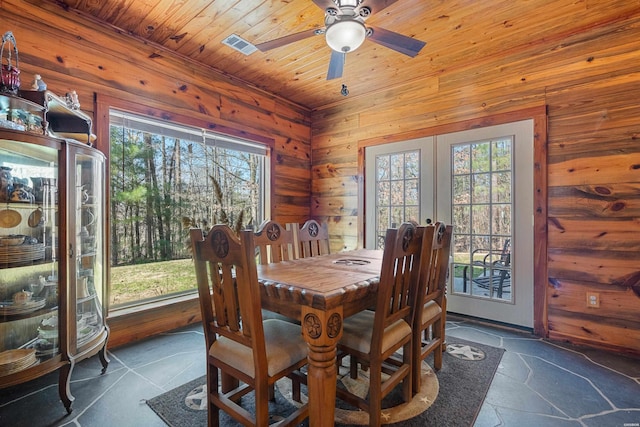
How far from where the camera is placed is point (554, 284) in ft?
A: 8.77

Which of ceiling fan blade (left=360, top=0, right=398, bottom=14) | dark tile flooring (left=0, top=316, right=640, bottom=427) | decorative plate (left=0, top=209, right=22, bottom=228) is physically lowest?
dark tile flooring (left=0, top=316, right=640, bottom=427)

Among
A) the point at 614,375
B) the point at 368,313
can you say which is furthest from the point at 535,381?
the point at 368,313

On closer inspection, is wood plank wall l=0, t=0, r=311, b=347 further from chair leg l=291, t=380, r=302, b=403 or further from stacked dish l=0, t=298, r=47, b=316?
chair leg l=291, t=380, r=302, b=403

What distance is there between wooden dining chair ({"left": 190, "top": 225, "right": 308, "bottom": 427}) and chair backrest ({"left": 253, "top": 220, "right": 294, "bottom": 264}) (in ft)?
2.71

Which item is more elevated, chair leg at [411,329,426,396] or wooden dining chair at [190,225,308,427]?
wooden dining chair at [190,225,308,427]

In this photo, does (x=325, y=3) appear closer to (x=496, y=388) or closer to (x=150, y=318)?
(x=496, y=388)

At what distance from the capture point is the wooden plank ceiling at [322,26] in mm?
2264

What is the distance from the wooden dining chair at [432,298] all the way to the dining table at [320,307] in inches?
12.2

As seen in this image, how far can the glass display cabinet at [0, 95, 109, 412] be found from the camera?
1.68 m

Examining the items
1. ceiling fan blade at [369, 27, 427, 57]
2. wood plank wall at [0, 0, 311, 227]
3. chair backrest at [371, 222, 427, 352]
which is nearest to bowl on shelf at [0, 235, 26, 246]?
wood plank wall at [0, 0, 311, 227]

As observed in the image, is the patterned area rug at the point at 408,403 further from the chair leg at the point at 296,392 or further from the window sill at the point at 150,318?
the window sill at the point at 150,318

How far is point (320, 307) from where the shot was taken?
129cm

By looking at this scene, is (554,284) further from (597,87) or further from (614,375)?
(597,87)

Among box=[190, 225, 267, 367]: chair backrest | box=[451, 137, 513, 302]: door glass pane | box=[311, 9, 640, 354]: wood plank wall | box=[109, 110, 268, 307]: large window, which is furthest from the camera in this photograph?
box=[451, 137, 513, 302]: door glass pane
